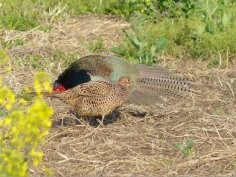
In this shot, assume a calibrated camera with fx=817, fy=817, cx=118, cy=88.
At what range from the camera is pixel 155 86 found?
7.45 m

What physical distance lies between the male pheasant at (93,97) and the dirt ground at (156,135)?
0.18 metres

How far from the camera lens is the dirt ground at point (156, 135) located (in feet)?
20.7

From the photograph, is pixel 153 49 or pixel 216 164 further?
pixel 153 49

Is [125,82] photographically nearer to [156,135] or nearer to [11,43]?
[156,135]

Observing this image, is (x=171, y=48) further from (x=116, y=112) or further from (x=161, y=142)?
(x=161, y=142)

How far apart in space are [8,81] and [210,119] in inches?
86.1

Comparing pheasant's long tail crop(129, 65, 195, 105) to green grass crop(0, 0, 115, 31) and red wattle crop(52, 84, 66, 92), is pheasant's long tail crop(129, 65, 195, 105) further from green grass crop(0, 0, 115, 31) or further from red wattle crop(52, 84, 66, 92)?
green grass crop(0, 0, 115, 31)

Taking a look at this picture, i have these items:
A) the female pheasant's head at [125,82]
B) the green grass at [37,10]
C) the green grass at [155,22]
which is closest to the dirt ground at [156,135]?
the green grass at [155,22]

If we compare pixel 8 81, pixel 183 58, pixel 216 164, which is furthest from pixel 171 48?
pixel 216 164

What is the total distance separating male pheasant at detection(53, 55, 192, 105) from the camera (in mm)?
7109

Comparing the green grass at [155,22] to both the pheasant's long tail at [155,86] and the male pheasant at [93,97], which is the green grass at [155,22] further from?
the male pheasant at [93,97]

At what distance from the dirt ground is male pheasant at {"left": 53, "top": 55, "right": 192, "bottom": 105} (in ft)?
0.64

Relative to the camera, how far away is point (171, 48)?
9117mm

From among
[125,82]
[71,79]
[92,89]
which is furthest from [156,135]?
[71,79]
